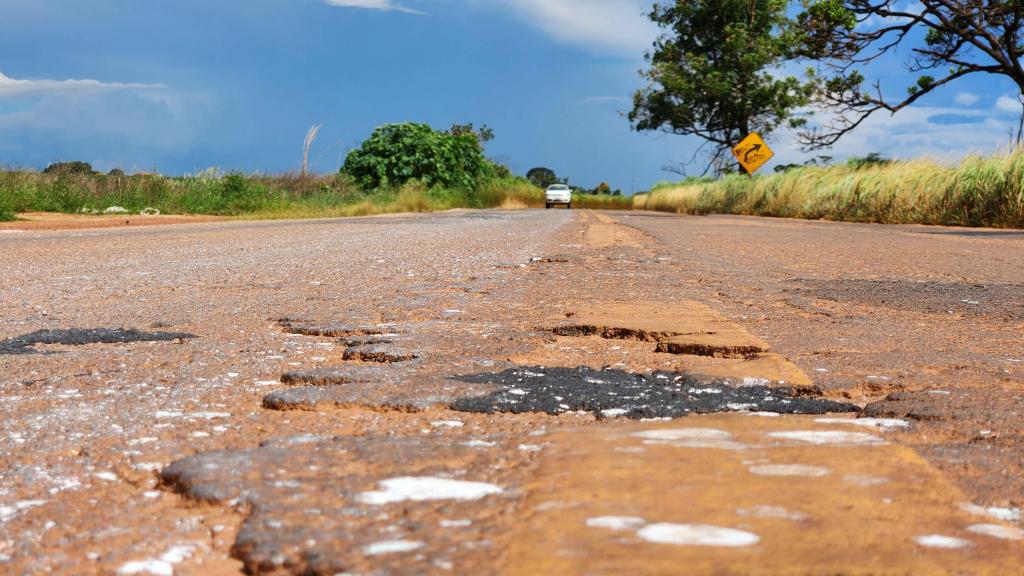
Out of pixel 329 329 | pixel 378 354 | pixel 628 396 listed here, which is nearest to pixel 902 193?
pixel 329 329

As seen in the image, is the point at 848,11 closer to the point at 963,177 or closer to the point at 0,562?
the point at 963,177

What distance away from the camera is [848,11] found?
728 inches

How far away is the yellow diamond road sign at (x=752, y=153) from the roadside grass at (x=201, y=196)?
8.39 meters

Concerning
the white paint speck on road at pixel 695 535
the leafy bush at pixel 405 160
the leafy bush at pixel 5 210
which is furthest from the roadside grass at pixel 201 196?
the white paint speck on road at pixel 695 535

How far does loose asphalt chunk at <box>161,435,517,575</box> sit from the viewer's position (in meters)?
0.83

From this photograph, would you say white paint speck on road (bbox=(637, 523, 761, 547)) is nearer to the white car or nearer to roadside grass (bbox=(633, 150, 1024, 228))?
roadside grass (bbox=(633, 150, 1024, 228))

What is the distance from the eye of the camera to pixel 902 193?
14.6 meters

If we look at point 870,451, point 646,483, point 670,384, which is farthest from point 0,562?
point 670,384

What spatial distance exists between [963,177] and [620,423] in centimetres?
1353

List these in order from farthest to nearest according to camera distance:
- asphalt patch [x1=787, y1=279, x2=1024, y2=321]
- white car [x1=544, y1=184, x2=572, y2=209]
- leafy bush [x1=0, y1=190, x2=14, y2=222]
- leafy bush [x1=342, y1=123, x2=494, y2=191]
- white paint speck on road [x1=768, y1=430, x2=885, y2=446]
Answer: white car [x1=544, y1=184, x2=572, y2=209] → leafy bush [x1=342, y1=123, x2=494, y2=191] → leafy bush [x1=0, y1=190, x2=14, y2=222] → asphalt patch [x1=787, y1=279, x2=1024, y2=321] → white paint speck on road [x1=768, y1=430, x2=885, y2=446]

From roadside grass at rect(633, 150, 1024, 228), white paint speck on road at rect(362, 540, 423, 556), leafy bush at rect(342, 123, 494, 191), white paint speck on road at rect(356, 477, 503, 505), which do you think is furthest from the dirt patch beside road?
leafy bush at rect(342, 123, 494, 191)

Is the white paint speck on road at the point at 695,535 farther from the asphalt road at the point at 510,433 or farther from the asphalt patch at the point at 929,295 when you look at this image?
the asphalt patch at the point at 929,295

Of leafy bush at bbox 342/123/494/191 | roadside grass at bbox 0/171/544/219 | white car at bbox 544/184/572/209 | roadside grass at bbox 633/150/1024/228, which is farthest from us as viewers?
white car at bbox 544/184/572/209

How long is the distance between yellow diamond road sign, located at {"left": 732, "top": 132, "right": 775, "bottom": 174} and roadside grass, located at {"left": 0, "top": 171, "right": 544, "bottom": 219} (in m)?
8.39
